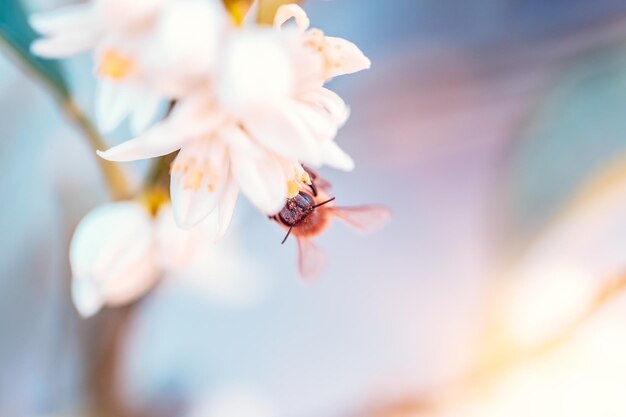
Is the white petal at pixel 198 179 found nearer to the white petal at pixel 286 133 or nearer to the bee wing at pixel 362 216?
the white petal at pixel 286 133

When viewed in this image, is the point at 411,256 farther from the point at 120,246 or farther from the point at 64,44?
the point at 64,44

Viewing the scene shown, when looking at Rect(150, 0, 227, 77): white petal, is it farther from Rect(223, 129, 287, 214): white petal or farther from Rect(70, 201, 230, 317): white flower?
Rect(70, 201, 230, 317): white flower

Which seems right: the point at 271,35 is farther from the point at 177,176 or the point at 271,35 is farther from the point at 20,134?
the point at 20,134

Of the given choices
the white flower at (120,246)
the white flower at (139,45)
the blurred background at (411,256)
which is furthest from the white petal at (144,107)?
the blurred background at (411,256)

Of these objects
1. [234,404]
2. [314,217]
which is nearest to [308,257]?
[314,217]

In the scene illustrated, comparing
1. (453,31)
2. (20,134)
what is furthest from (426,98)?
(20,134)

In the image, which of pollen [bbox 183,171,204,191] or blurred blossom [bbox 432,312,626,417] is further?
blurred blossom [bbox 432,312,626,417]

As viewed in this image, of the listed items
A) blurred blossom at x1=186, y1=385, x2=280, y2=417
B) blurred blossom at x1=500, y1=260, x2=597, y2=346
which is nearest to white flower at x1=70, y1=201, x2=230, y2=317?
blurred blossom at x1=186, y1=385, x2=280, y2=417
